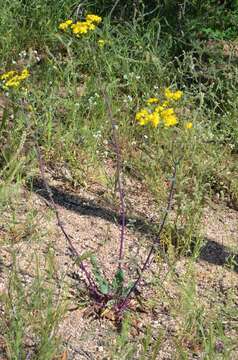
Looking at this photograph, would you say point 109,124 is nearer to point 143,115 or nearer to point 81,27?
point 81,27

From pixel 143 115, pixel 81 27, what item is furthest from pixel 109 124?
pixel 143 115

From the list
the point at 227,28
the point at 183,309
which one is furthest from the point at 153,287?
the point at 227,28

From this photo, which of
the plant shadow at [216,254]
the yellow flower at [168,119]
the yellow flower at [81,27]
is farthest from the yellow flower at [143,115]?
the plant shadow at [216,254]

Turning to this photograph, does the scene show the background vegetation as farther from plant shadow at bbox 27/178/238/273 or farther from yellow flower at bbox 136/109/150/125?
yellow flower at bbox 136/109/150/125

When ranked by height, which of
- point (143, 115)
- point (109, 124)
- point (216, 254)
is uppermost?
point (143, 115)

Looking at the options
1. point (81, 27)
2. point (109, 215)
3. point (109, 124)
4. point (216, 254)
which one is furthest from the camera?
point (109, 124)

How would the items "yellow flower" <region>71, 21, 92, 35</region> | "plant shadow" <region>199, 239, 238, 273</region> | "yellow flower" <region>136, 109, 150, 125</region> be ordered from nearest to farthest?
"yellow flower" <region>136, 109, 150, 125</region> → "yellow flower" <region>71, 21, 92, 35</region> → "plant shadow" <region>199, 239, 238, 273</region>

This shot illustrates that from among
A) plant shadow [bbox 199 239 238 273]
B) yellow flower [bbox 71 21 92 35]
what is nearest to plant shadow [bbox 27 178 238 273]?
plant shadow [bbox 199 239 238 273]

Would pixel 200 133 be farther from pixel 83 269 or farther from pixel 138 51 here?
pixel 83 269

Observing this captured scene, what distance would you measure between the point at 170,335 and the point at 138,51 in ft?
8.23

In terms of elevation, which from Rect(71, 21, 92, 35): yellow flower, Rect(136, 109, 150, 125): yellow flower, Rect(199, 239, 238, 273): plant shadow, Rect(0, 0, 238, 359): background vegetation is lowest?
Rect(199, 239, 238, 273): plant shadow

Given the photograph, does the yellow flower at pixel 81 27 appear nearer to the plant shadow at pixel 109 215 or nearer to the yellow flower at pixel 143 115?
the yellow flower at pixel 143 115

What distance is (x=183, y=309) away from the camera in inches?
129

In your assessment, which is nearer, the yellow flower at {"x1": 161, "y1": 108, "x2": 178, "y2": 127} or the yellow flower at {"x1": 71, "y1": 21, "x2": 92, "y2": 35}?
the yellow flower at {"x1": 161, "y1": 108, "x2": 178, "y2": 127}
